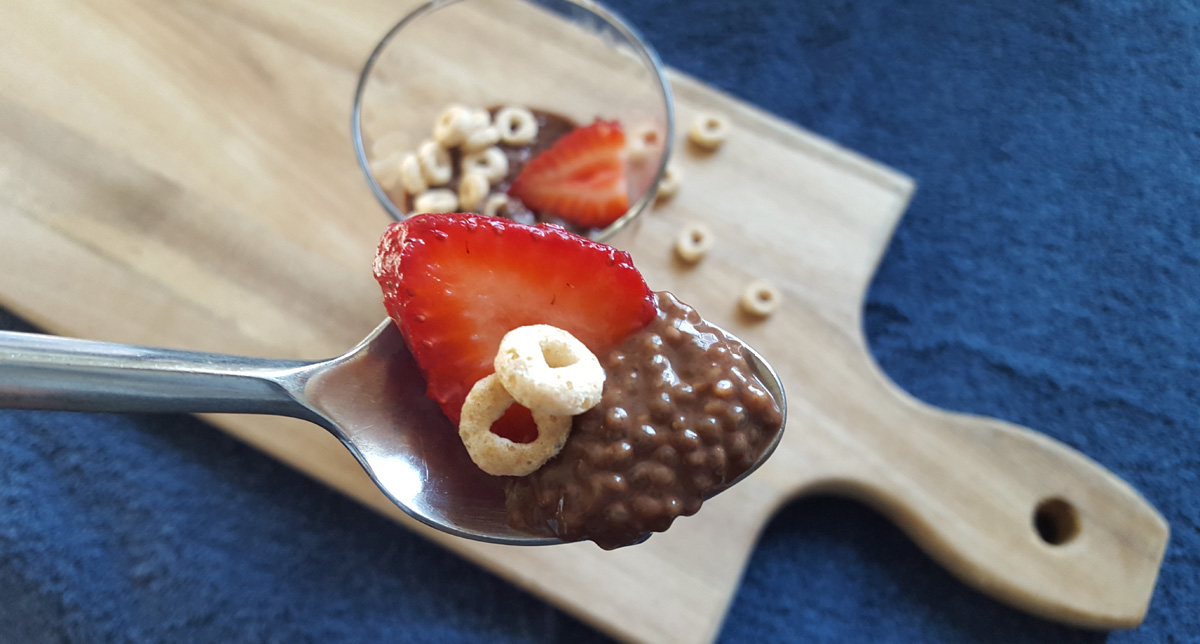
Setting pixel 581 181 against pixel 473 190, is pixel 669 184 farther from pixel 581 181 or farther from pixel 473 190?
pixel 473 190

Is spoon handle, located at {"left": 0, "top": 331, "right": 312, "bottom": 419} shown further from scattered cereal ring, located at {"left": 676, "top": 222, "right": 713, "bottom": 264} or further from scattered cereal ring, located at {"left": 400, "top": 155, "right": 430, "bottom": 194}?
scattered cereal ring, located at {"left": 676, "top": 222, "right": 713, "bottom": 264}

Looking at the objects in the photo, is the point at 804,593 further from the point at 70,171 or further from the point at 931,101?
the point at 70,171

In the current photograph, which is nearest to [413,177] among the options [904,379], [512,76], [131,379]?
[512,76]

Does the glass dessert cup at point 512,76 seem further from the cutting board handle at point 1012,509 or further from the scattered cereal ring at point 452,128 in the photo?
the cutting board handle at point 1012,509

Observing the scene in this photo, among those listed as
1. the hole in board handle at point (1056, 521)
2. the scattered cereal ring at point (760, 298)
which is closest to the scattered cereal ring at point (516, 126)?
the scattered cereal ring at point (760, 298)

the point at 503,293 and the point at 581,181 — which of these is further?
the point at 581,181

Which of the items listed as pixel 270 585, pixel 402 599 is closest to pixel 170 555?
pixel 270 585
